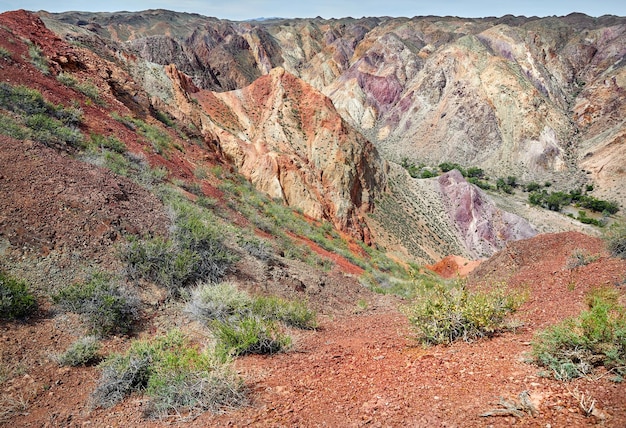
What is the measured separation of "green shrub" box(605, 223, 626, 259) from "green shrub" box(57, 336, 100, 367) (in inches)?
416

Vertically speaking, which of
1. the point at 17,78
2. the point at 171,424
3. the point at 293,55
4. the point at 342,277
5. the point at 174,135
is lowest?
the point at 342,277

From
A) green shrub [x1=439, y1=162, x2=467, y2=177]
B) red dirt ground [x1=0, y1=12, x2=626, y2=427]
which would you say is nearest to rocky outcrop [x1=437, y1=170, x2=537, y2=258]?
green shrub [x1=439, y1=162, x2=467, y2=177]

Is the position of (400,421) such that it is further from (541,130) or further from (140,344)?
(541,130)

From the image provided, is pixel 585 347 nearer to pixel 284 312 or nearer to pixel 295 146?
pixel 284 312

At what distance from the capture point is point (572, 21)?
140 metres

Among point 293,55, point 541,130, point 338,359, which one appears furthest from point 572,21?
point 338,359

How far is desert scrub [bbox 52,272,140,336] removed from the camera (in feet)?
20.4

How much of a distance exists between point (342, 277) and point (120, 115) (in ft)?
38.4

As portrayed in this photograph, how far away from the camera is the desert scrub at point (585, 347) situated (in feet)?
12.1

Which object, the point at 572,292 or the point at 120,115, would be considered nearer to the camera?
the point at 572,292

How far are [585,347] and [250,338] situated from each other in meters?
3.88

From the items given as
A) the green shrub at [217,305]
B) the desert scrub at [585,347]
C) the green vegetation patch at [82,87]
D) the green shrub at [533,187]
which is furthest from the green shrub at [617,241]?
the green shrub at [533,187]

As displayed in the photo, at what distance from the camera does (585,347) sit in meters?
3.88

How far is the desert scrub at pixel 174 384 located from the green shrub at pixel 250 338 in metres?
0.70
